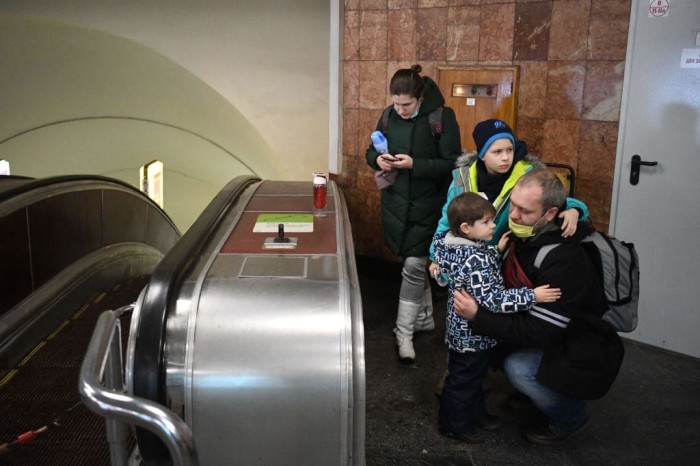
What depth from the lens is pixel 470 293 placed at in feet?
10.7

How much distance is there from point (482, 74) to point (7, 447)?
4.32 meters

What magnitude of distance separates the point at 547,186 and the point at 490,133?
0.56m

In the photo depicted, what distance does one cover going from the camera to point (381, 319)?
536cm

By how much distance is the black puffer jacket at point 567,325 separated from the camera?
10.1ft

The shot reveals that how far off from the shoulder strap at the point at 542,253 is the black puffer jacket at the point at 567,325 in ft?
0.06

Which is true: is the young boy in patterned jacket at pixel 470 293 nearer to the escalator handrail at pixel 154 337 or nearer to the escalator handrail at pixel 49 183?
the escalator handrail at pixel 154 337

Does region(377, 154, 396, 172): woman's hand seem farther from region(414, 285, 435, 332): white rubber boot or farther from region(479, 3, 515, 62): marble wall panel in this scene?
region(479, 3, 515, 62): marble wall panel

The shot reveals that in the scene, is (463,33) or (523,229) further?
(463,33)

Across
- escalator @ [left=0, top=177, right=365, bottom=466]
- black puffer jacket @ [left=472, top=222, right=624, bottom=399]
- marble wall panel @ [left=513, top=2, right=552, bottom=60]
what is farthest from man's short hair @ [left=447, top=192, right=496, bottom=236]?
marble wall panel @ [left=513, top=2, right=552, bottom=60]

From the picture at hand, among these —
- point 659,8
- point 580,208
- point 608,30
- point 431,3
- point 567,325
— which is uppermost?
point 431,3

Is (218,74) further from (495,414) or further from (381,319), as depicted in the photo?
(495,414)

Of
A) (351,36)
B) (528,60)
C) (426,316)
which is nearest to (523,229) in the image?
(426,316)

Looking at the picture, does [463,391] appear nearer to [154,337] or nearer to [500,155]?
[500,155]

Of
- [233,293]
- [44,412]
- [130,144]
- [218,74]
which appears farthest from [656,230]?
[130,144]
